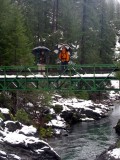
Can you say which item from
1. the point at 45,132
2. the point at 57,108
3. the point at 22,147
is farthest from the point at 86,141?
the point at 57,108

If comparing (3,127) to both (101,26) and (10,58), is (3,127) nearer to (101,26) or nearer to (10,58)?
(10,58)

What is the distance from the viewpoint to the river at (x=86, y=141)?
22972mm

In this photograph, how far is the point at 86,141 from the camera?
2633 centimetres

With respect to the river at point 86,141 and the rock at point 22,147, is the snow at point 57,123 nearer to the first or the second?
the river at point 86,141

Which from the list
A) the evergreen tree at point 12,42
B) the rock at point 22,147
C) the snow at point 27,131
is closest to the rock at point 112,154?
the rock at point 22,147

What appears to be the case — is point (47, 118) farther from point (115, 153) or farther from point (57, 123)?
point (115, 153)

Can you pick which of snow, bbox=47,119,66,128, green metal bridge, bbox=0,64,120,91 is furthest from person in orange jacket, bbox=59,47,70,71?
snow, bbox=47,119,66,128

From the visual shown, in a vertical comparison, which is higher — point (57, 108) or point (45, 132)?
point (57, 108)

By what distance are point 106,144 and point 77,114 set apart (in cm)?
1013

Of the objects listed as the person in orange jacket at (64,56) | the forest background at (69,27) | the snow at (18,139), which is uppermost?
the forest background at (69,27)

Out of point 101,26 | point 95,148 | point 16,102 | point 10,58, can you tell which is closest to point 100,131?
point 95,148

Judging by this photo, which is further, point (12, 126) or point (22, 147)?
point (12, 126)

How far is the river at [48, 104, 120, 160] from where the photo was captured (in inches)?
904

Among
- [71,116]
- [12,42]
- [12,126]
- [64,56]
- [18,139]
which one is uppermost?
[12,42]
